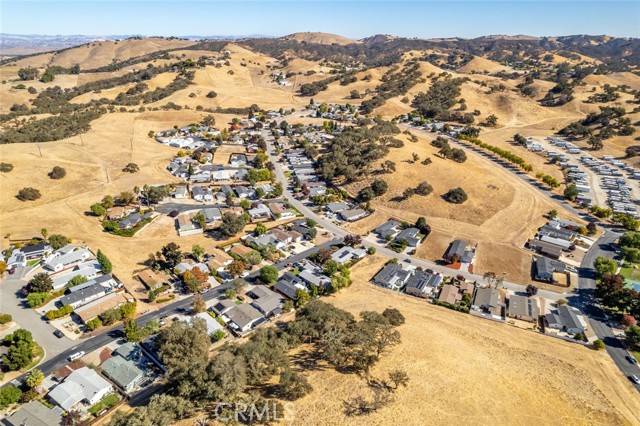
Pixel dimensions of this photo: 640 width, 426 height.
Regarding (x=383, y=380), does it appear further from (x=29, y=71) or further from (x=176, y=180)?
(x=29, y=71)

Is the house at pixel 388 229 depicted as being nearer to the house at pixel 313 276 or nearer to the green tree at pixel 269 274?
the house at pixel 313 276

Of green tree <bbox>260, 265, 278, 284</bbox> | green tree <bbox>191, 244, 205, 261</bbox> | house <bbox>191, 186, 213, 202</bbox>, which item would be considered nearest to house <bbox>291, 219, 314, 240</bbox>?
green tree <bbox>260, 265, 278, 284</bbox>

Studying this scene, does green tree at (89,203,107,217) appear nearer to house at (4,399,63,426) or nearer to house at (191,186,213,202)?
house at (191,186,213,202)

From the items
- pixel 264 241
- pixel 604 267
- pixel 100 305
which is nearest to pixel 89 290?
pixel 100 305

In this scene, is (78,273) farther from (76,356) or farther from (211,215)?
(211,215)

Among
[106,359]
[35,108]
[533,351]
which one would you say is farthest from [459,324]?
[35,108]

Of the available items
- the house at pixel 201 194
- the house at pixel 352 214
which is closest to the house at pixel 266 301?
the house at pixel 352 214
